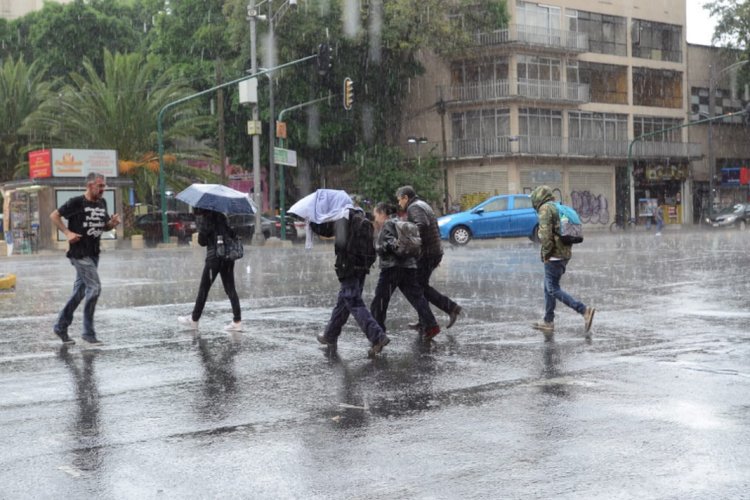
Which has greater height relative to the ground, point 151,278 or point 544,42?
point 544,42

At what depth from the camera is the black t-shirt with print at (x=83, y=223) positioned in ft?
34.7

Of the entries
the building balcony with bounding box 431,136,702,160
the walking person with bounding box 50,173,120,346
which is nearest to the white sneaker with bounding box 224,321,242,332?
the walking person with bounding box 50,173,120,346

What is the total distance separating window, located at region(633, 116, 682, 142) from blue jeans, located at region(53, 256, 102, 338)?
2074 inches

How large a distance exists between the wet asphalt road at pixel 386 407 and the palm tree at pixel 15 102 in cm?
3717

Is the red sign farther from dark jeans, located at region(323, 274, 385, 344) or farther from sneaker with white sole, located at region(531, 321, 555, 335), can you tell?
dark jeans, located at region(323, 274, 385, 344)

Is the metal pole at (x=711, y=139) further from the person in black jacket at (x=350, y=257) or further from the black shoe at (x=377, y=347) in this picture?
the black shoe at (x=377, y=347)

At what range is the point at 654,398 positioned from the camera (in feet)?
23.7

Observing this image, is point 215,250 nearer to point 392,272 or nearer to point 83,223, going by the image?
point 83,223

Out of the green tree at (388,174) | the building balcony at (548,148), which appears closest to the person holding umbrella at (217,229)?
the green tree at (388,174)

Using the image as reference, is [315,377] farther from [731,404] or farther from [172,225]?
[172,225]

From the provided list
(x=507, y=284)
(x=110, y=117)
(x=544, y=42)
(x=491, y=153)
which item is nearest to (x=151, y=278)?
(x=507, y=284)

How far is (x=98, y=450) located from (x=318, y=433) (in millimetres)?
1318

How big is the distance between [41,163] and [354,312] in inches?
1293

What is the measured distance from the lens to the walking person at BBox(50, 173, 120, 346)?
10.5 metres
